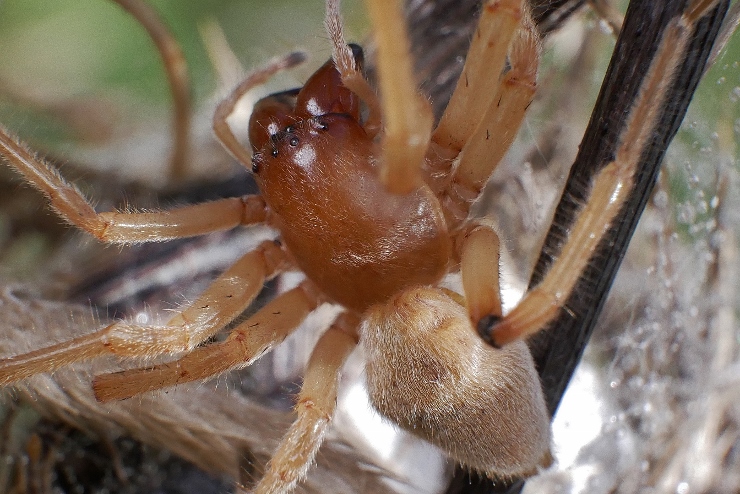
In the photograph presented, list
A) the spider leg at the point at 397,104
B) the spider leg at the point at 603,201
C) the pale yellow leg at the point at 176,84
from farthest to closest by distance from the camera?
1. the pale yellow leg at the point at 176,84
2. the spider leg at the point at 603,201
3. the spider leg at the point at 397,104

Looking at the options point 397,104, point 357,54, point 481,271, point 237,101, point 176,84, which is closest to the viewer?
point 397,104

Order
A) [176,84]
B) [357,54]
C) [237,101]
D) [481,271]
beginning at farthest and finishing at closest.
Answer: [176,84]
[237,101]
[357,54]
[481,271]

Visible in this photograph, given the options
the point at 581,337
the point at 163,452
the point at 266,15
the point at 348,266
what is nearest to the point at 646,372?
the point at 581,337

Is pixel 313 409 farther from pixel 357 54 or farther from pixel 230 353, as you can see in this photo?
pixel 357 54

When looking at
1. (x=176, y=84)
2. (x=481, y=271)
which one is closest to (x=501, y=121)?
(x=481, y=271)

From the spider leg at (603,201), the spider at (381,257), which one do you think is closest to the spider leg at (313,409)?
the spider at (381,257)

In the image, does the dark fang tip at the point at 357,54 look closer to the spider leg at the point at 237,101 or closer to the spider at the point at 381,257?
the spider at the point at 381,257

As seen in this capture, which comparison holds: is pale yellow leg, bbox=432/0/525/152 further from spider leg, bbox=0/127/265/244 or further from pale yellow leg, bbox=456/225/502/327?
spider leg, bbox=0/127/265/244
